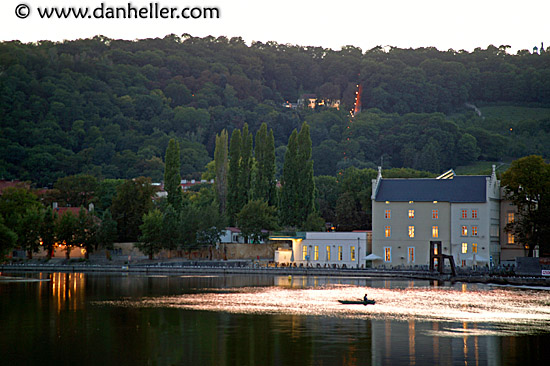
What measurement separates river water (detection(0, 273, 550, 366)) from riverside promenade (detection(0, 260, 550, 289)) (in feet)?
20.7

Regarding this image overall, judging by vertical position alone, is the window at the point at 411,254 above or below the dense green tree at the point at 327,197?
below

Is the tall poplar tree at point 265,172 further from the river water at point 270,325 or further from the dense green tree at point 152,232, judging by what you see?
the river water at point 270,325

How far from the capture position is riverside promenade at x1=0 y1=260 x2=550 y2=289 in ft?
245

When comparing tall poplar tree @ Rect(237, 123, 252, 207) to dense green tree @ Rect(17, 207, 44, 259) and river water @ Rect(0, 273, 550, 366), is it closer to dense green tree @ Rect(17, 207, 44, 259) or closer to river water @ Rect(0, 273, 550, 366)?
dense green tree @ Rect(17, 207, 44, 259)

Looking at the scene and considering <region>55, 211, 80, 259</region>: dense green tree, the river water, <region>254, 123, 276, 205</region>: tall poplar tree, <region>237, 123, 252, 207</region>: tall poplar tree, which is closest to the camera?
the river water

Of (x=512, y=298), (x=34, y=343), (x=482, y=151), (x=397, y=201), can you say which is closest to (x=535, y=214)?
(x=397, y=201)

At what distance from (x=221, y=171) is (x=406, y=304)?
198ft

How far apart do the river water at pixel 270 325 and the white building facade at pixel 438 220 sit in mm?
14558

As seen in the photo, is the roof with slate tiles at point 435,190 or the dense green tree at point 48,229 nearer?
the roof with slate tiles at point 435,190

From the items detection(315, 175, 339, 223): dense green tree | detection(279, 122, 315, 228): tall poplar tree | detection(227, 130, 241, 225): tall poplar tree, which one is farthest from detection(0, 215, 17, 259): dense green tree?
detection(315, 175, 339, 223): dense green tree

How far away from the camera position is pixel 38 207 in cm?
9956

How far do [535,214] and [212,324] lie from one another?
159ft

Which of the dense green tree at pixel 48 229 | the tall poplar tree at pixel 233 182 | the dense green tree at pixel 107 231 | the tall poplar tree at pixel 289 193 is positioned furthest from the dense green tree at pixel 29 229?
the tall poplar tree at pixel 289 193

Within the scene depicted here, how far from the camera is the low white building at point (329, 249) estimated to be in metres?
86.0
